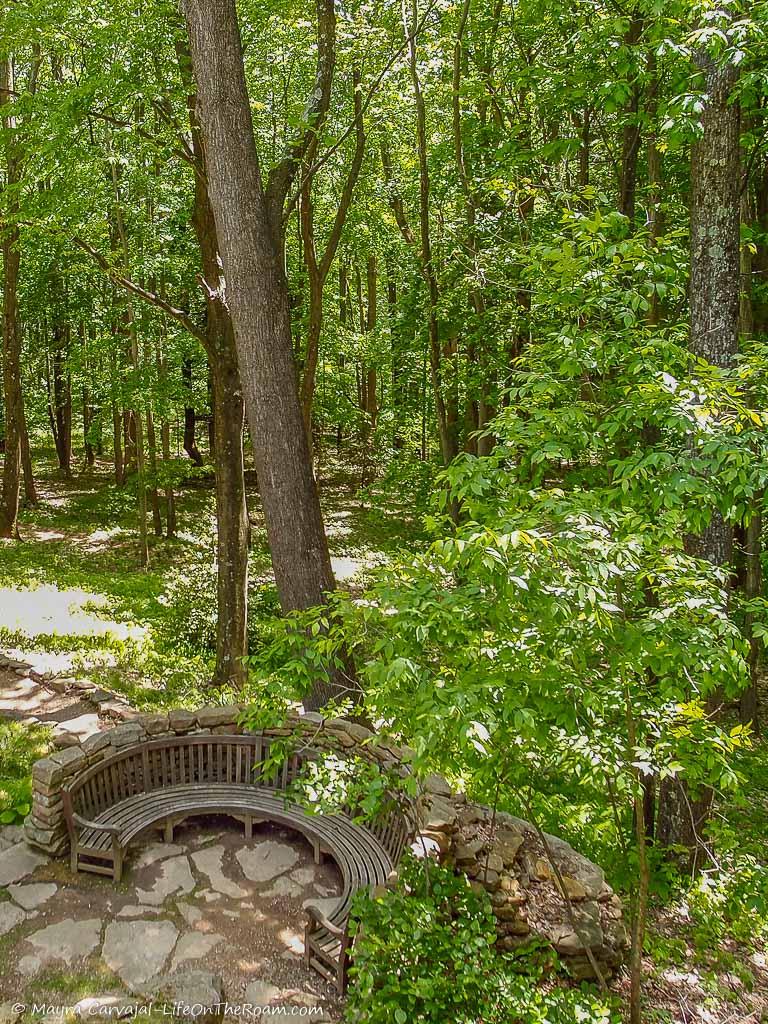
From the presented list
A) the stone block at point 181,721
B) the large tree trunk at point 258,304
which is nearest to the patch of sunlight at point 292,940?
the large tree trunk at point 258,304

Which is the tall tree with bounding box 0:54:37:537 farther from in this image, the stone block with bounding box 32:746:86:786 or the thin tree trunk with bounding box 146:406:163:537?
the stone block with bounding box 32:746:86:786

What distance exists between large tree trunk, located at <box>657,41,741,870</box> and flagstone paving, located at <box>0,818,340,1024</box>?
2.94 m

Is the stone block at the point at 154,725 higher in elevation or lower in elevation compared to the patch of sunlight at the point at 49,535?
lower

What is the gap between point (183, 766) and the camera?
597cm

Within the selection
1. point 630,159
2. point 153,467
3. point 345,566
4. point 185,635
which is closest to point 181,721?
point 185,635

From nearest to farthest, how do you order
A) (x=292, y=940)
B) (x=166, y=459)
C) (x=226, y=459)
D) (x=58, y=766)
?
(x=292, y=940) < (x=58, y=766) < (x=226, y=459) < (x=166, y=459)

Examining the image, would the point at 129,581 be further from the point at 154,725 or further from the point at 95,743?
the point at 95,743

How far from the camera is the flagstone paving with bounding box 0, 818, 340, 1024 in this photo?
404cm

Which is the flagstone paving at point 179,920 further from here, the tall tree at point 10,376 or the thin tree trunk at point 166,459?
the tall tree at point 10,376

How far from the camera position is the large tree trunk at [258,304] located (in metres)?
5.43

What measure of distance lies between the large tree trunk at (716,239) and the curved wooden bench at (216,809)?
7.71ft

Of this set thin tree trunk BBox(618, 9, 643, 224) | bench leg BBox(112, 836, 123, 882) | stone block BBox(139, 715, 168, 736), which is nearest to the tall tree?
stone block BBox(139, 715, 168, 736)

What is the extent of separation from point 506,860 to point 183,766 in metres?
2.90

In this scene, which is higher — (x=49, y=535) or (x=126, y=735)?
(x=49, y=535)
